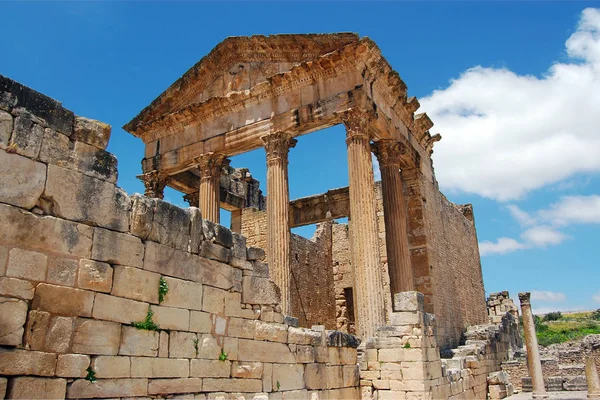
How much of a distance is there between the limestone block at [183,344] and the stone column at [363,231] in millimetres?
6932

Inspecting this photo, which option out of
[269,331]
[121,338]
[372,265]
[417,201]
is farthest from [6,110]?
[417,201]

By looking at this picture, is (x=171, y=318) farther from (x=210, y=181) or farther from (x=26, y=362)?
(x=210, y=181)

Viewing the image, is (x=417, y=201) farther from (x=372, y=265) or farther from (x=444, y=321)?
(x=372, y=265)

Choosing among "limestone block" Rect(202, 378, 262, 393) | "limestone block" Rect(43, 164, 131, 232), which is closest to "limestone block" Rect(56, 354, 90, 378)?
"limestone block" Rect(43, 164, 131, 232)

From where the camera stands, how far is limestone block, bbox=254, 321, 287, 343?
22.1 feet

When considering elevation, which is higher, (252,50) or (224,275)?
(252,50)

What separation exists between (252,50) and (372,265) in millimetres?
7759

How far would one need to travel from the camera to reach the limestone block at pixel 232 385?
5.82 metres

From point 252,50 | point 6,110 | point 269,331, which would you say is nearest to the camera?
point 6,110

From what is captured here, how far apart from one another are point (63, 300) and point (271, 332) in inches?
120

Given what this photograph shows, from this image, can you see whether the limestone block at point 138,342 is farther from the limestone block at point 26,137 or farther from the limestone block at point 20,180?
the limestone block at point 26,137

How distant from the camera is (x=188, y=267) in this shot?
229 inches

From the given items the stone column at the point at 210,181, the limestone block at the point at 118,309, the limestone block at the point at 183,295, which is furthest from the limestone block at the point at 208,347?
the stone column at the point at 210,181

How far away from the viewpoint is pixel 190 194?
64.7ft
